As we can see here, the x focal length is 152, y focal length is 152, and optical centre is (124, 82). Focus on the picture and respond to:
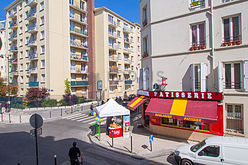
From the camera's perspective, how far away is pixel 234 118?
924cm

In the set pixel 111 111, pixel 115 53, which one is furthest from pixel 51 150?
pixel 115 53

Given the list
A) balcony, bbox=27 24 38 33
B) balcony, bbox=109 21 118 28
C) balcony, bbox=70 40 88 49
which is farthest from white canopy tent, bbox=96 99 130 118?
balcony, bbox=109 21 118 28

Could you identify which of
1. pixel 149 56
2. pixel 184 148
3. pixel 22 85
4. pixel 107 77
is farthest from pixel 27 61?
pixel 184 148

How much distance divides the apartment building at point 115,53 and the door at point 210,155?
1094 inches

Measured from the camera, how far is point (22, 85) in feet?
105

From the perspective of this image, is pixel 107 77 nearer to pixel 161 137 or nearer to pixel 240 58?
pixel 161 137

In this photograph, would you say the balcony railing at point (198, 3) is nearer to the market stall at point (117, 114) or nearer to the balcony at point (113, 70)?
the market stall at point (117, 114)

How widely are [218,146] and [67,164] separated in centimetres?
699

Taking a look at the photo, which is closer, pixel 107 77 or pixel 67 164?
pixel 67 164

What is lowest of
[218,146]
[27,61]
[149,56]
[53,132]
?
[53,132]

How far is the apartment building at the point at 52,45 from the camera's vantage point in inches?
1058

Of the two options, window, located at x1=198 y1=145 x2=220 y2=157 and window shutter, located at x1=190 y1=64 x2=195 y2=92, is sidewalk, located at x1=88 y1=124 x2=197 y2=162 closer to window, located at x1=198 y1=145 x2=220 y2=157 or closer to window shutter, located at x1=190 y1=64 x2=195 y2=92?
window, located at x1=198 y1=145 x2=220 y2=157

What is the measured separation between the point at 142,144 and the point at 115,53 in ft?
96.7

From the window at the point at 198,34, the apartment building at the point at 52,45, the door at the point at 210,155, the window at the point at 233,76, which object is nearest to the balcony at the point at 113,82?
the apartment building at the point at 52,45
